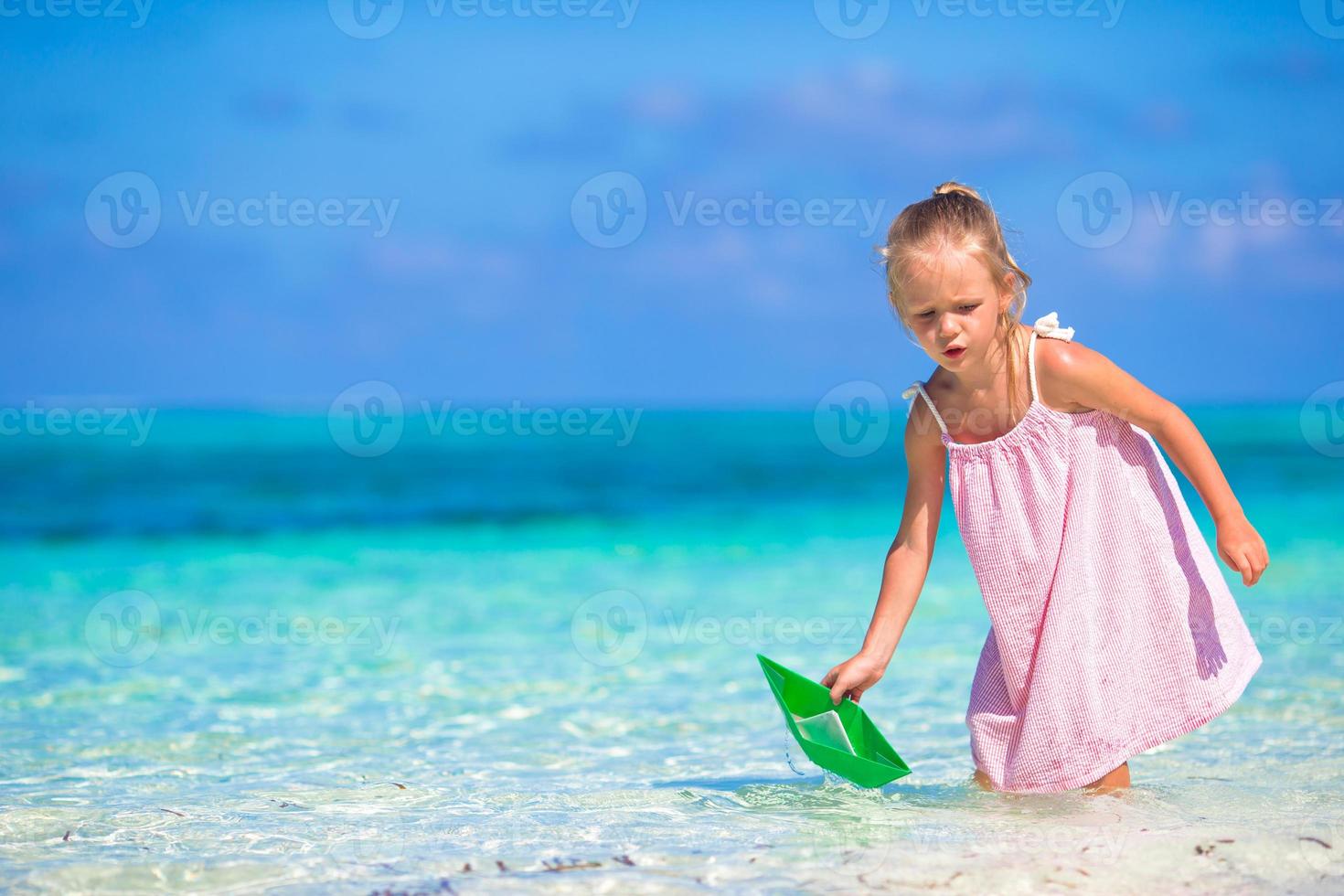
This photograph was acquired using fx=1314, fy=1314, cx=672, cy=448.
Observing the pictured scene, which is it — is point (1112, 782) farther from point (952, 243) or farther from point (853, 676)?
point (952, 243)

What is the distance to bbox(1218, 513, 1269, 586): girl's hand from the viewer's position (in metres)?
2.76

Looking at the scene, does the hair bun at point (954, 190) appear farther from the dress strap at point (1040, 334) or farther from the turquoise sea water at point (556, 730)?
the turquoise sea water at point (556, 730)

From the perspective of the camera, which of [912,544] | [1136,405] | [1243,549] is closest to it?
[1243,549]

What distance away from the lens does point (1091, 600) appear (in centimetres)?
292

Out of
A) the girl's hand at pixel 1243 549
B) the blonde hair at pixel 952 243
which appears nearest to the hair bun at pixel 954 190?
the blonde hair at pixel 952 243

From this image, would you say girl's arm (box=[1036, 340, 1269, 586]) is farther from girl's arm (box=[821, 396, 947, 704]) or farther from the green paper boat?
the green paper boat

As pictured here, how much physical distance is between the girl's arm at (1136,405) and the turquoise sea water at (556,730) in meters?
0.67

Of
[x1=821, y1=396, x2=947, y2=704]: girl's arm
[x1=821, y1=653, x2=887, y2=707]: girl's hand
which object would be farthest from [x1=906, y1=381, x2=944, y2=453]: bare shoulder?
[x1=821, y1=653, x2=887, y2=707]: girl's hand

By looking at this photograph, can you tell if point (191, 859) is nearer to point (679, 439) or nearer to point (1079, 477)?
point (1079, 477)

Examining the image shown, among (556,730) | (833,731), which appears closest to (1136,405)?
(833,731)

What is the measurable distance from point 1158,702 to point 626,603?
17.7 feet

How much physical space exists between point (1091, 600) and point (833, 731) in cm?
65

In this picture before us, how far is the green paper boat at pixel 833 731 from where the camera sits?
291 cm

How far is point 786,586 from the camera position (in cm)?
902
